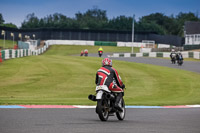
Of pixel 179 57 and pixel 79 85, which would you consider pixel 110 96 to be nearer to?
pixel 79 85

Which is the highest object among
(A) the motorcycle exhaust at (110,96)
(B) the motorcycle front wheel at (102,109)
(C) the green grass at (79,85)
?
(A) the motorcycle exhaust at (110,96)

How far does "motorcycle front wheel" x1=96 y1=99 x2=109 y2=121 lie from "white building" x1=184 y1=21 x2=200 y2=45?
89.1 m

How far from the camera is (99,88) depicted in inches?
408

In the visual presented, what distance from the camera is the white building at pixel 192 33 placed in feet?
321

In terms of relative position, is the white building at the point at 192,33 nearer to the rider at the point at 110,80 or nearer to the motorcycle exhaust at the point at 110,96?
the rider at the point at 110,80

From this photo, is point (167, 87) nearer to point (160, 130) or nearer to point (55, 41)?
point (160, 130)

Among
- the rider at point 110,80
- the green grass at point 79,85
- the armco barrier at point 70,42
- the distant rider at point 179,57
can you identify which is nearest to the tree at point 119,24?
the armco barrier at point 70,42

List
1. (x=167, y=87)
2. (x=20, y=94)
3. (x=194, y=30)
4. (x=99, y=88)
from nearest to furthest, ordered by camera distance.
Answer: (x=99, y=88) < (x=20, y=94) < (x=167, y=87) < (x=194, y=30)

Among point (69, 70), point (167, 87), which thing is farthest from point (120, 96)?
point (69, 70)

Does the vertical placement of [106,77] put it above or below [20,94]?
above

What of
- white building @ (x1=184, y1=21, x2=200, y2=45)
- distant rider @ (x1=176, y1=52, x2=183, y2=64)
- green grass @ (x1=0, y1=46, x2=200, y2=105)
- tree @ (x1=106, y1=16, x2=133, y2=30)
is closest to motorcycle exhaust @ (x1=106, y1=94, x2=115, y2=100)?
green grass @ (x1=0, y1=46, x2=200, y2=105)

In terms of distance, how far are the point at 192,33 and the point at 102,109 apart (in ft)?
301

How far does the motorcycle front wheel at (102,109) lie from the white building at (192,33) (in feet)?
292

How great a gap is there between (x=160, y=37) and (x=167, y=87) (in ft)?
260
